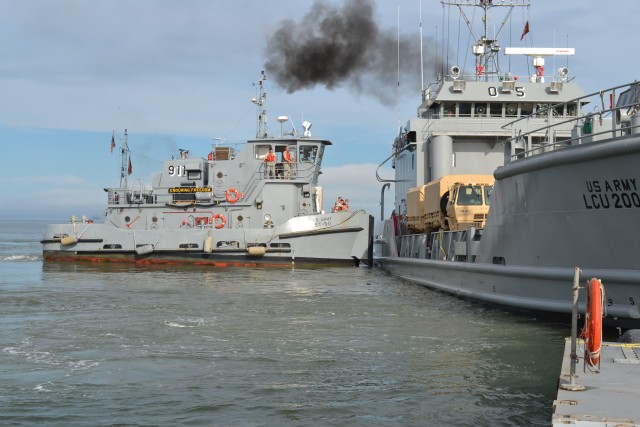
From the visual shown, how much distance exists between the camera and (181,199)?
32.0 m

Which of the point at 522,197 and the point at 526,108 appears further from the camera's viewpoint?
the point at 526,108

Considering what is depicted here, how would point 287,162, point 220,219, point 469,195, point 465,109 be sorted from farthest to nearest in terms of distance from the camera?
point 287,162, point 220,219, point 465,109, point 469,195

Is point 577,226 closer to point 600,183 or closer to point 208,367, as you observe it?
point 600,183

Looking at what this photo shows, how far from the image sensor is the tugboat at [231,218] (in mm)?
29703

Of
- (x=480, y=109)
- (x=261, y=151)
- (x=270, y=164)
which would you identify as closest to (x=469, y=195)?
(x=480, y=109)

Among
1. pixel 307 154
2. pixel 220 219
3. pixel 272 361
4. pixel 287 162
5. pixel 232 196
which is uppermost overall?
pixel 307 154

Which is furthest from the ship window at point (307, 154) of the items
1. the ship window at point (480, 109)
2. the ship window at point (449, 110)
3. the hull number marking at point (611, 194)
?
the hull number marking at point (611, 194)

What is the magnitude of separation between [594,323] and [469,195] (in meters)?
12.2

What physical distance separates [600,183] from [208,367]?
655cm

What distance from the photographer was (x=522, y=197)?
13727 millimetres

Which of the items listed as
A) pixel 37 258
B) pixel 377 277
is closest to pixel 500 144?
pixel 377 277

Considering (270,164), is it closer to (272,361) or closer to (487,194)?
(487,194)

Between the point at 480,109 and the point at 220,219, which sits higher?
the point at 480,109

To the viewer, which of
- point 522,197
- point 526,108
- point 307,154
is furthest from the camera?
point 307,154
